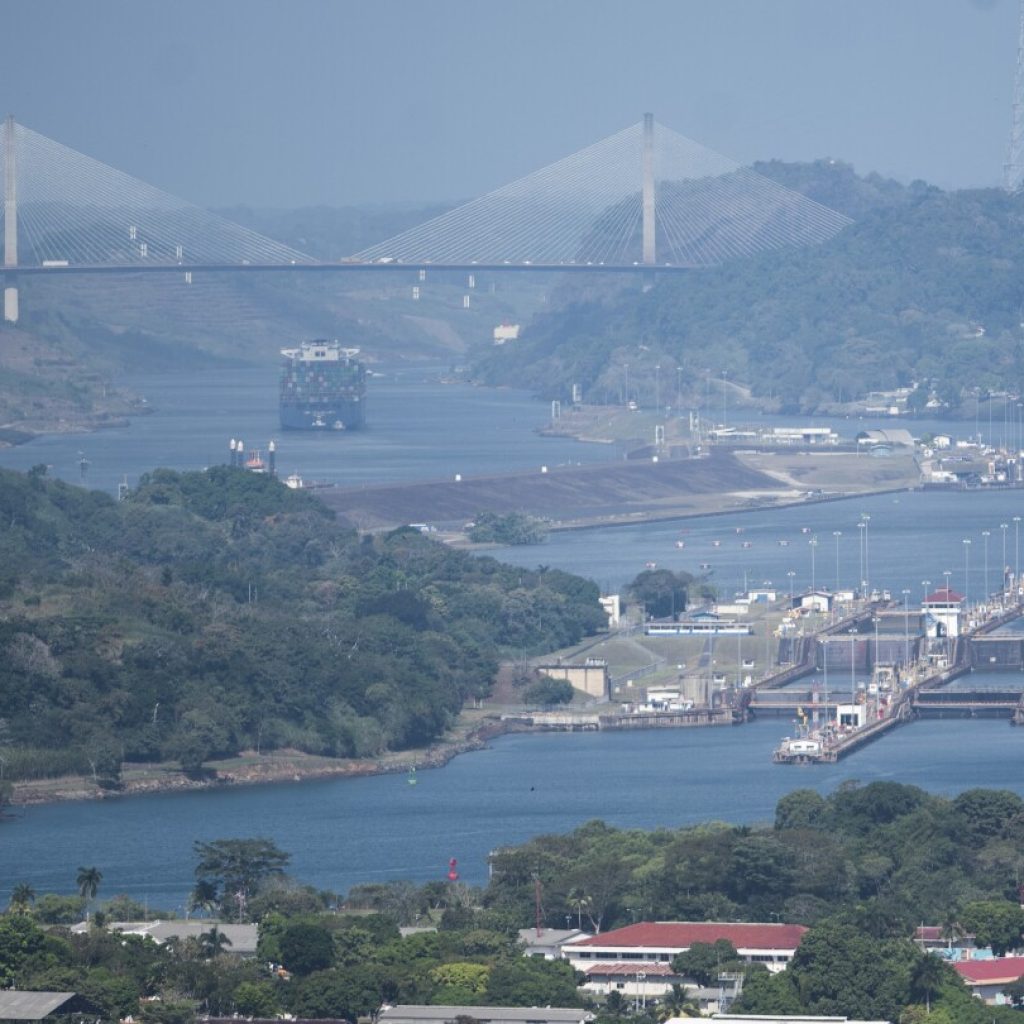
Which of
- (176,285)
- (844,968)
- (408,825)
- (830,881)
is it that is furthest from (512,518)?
(176,285)

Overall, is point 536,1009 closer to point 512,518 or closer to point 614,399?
point 512,518

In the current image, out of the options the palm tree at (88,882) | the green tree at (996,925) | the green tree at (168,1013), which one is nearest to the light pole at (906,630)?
the palm tree at (88,882)

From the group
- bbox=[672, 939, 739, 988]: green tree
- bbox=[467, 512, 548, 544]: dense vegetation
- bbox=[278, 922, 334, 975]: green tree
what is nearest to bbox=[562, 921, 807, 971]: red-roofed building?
bbox=[672, 939, 739, 988]: green tree

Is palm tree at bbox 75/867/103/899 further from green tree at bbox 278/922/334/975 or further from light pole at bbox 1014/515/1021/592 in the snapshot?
light pole at bbox 1014/515/1021/592

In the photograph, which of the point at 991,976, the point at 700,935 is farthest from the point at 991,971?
the point at 700,935

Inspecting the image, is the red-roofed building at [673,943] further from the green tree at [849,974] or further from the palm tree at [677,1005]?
the palm tree at [677,1005]
